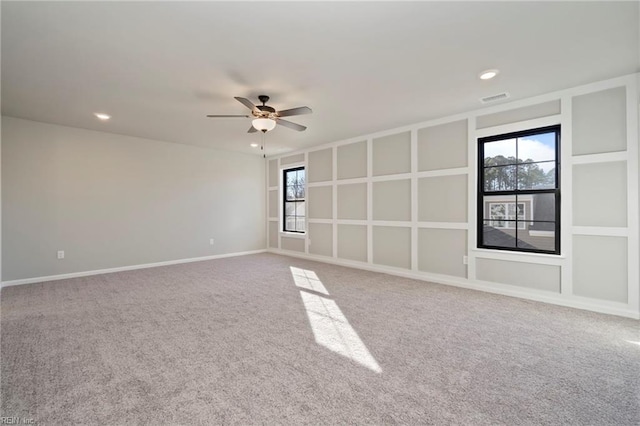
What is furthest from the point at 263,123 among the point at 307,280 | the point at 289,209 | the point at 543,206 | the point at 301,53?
the point at 543,206

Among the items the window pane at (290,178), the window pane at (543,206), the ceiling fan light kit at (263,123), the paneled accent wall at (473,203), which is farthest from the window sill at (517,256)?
the window pane at (290,178)

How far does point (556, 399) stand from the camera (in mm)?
1721

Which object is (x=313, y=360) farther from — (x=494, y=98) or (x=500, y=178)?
(x=494, y=98)

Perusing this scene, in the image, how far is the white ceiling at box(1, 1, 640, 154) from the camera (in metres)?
2.07

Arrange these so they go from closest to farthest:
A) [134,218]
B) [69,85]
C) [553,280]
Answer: [69,85] < [553,280] < [134,218]

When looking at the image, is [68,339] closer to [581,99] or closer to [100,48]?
[100,48]

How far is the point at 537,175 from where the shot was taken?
3717mm

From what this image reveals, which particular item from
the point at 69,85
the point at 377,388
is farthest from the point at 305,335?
the point at 69,85

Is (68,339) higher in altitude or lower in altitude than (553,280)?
lower

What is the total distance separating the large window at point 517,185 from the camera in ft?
11.8

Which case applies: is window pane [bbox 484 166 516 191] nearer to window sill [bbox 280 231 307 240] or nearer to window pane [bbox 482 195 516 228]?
window pane [bbox 482 195 516 228]

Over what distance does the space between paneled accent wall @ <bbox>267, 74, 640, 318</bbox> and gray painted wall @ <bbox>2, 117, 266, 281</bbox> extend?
87.8 inches

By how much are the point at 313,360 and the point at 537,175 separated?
3.75 m

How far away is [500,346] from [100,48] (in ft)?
14.5
